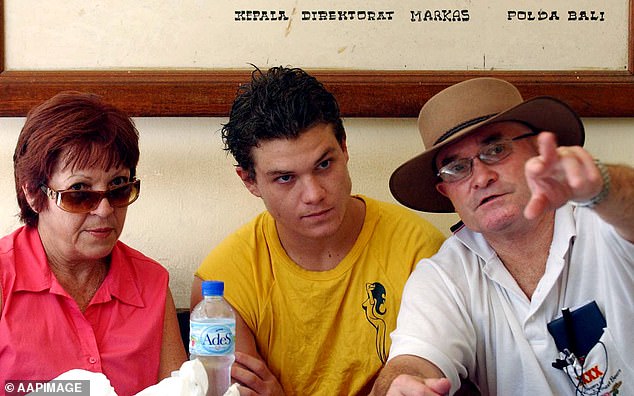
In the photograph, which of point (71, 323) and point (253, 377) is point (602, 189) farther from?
point (71, 323)

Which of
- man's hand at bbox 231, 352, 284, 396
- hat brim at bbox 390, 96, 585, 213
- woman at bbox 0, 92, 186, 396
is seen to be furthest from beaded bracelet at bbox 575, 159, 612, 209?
woman at bbox 0, 92, 186, 396

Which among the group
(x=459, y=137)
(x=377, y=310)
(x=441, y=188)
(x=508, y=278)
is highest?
(x=459, y=137)

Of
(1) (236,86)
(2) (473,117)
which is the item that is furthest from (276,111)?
(2) (473,117)

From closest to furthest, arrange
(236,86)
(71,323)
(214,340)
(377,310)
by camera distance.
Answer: (214,340) < (71,323) < (377,310) < (236,86)

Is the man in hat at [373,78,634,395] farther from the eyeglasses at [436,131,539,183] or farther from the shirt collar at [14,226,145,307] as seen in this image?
the shirt collar at [14,226,145,307]

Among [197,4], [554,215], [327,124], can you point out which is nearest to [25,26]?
[197,4]

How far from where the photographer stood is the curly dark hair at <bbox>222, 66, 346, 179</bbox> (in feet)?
6.21

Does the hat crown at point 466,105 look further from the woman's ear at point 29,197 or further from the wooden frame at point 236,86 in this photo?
the woman's ear at point 29,197

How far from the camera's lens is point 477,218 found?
1737 mm

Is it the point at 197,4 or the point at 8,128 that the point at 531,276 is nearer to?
the point at 197,4

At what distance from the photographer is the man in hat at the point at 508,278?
1.65 m

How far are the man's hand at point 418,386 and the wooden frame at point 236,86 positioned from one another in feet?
3.00

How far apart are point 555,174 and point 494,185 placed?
0.50m

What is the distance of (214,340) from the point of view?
4.81 ft
